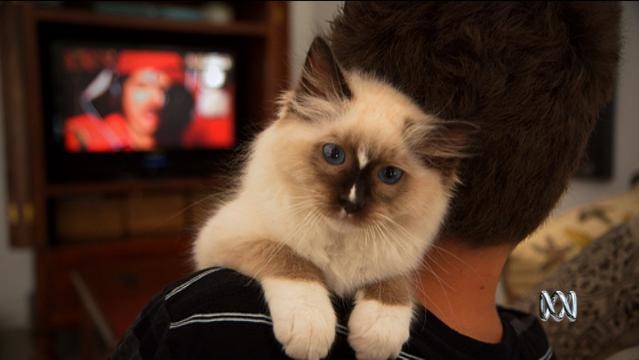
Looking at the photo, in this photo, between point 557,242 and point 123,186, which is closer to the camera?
point 557,242

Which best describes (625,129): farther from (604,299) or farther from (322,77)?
(322,77)

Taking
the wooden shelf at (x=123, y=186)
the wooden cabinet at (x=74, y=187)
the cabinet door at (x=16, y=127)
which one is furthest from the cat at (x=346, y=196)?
the cabinet door at (x=16, y=127)

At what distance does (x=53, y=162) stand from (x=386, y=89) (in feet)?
8.98

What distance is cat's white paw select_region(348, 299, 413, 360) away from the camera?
68 cm

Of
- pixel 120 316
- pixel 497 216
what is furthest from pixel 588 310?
pixel 120 316

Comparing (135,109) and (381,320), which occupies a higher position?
(381,320)

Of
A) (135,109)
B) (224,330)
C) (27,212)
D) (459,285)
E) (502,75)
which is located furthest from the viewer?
(135,109)

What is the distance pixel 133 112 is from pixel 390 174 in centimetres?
264

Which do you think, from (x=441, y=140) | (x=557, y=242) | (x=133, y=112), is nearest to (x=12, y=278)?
(x=133, y=112)

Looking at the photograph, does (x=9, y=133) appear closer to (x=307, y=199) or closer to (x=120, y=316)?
(x=120, y=316)

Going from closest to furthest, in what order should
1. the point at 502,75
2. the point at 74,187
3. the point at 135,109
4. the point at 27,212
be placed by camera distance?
the point at 502,75
the point at 27,212
the point at 74,187
the point at 135,109

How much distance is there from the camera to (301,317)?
66 cm

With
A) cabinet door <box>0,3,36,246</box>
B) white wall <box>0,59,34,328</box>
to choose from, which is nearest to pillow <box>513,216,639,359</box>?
cabinet door <box>0,3,36,246</box>

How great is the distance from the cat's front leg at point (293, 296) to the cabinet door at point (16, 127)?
2416 mm
